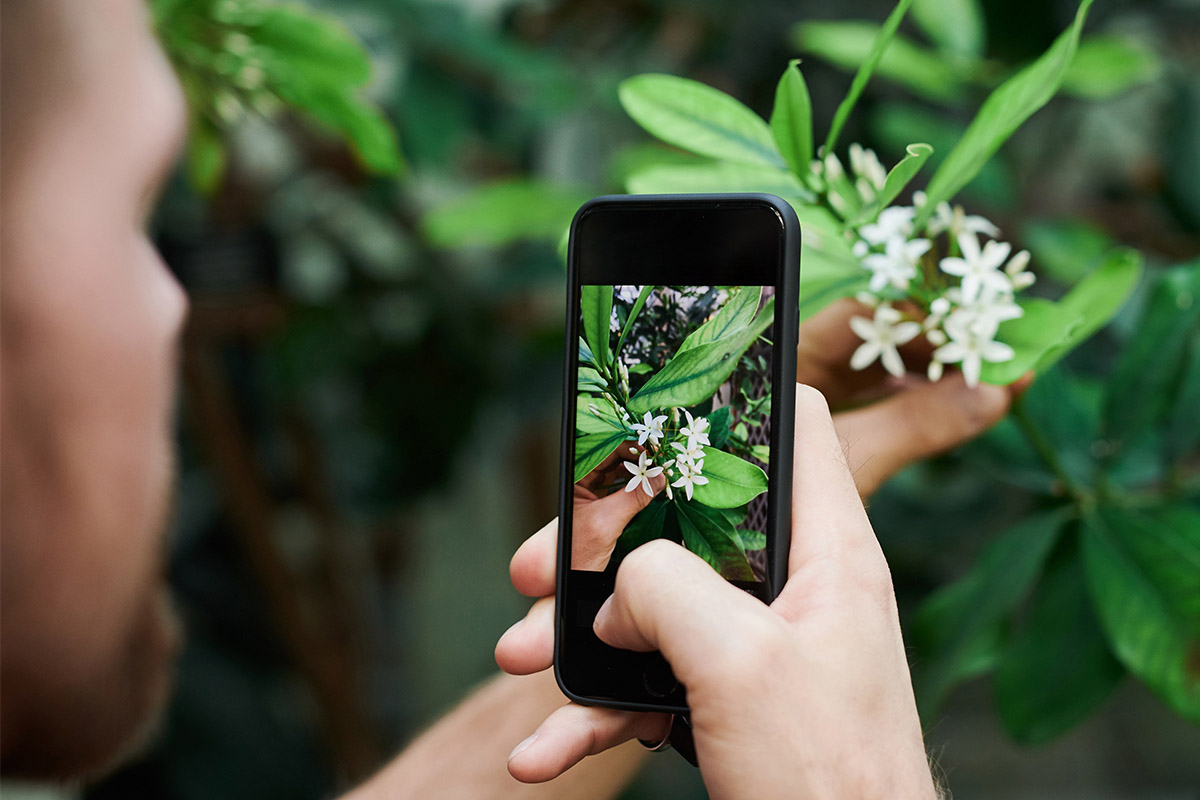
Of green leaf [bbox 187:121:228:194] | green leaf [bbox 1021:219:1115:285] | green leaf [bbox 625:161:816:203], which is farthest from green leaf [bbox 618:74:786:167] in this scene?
green leaf [bbox 1021:219:1115:285]

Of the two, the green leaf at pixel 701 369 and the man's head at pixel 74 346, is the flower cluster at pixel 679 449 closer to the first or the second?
the green leaf at pixel 701 369

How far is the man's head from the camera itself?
15.3 inches

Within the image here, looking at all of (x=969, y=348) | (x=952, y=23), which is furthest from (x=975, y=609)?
(x=952, y=23)

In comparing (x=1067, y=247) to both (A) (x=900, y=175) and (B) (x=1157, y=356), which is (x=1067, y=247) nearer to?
(B) (x=1157, y=356)

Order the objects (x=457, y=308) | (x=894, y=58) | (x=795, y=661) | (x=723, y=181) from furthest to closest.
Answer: (x=457, y=308) → (x=894, y=58) → (x=723, y=181) → (x=795, y=661)

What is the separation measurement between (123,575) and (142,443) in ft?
0.27

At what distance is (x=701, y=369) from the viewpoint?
0.27m

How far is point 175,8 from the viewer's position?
0.44 metres

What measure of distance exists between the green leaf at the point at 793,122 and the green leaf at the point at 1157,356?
0.21 meters

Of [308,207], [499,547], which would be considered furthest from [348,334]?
[499,547]

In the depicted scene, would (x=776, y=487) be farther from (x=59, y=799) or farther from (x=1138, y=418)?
(x=59, y=799)

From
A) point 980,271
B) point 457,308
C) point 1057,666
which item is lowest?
point 457,308

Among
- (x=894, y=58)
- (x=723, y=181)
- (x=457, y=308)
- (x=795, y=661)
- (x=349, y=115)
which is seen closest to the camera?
(x=795, y=661)

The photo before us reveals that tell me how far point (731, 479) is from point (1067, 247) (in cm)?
54
